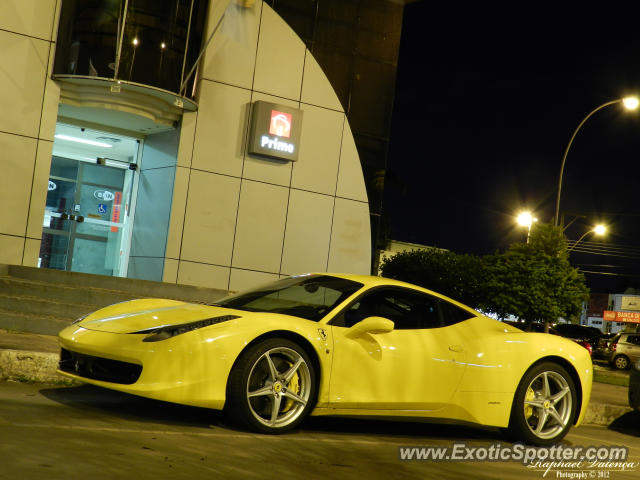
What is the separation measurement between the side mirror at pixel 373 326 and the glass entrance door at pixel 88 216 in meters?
12.4

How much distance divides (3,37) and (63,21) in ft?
3.75

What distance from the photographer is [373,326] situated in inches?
245

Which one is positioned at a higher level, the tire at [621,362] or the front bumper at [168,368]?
the front bumper at [168,368]

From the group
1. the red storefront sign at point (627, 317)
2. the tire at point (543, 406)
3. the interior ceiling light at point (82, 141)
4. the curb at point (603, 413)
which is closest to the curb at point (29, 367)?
the tire at point (543, 406)

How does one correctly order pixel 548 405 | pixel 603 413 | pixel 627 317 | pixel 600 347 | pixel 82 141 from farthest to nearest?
pixel 627 317 → pixel 600 347 → pixel 82 141 → pixel 603 413 → pixel 548 405

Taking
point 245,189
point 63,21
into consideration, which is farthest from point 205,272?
point 63,21

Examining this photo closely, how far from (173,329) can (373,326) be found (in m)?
1.55

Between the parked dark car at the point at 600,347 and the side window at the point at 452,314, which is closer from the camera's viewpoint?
the side window at the point at 452,314

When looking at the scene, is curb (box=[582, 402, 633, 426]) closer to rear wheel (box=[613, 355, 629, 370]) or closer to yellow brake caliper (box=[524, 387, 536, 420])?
yellow brake caliper (box=[524, 387, 536, 420])

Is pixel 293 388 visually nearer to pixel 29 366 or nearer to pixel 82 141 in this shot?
pixel 29 366

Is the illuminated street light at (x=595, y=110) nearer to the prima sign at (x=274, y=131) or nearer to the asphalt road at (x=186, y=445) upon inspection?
the prima sign at (x=274, y=131)

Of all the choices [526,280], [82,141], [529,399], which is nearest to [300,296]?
[529,399]

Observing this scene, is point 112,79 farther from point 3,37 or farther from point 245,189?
point 245,189

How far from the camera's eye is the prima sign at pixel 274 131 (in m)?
17.1
